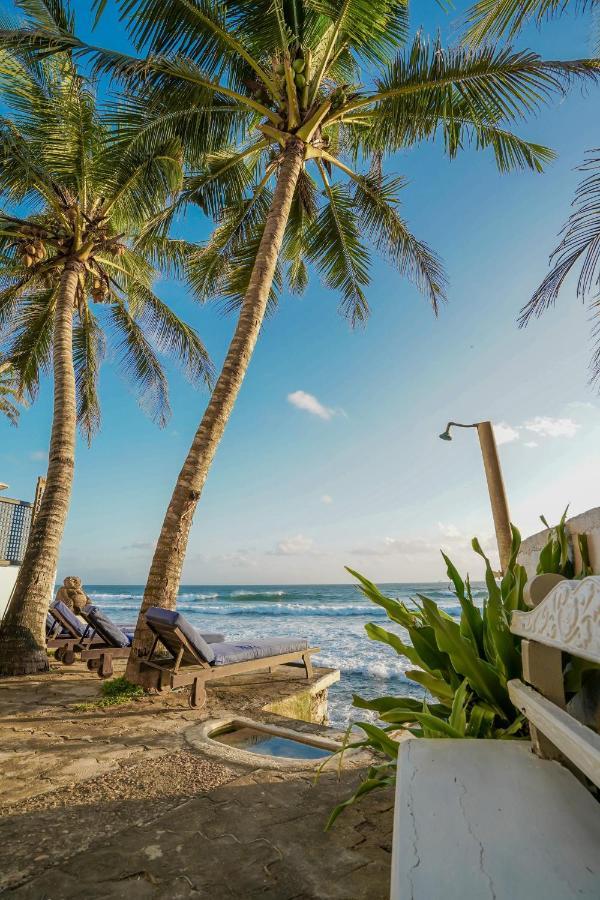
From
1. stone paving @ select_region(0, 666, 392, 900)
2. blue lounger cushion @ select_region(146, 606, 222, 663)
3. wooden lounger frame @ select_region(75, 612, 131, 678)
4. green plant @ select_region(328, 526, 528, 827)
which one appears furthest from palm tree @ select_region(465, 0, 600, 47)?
wooden lounger frame @ select_region(75, 612, 131, 678)

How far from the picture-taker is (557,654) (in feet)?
4.55

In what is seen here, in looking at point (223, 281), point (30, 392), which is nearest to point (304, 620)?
point (30, 392)

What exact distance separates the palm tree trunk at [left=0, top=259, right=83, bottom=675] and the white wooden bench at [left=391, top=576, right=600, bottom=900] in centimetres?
628

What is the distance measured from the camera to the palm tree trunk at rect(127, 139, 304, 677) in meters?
4.86

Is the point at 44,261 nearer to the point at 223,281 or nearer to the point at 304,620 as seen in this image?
the point at 223,281

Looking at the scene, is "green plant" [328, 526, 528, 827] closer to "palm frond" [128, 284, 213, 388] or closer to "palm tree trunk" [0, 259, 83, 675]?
"palm tree trunk" [0, 259, 83, 675]

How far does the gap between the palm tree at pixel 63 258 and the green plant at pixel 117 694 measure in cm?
222

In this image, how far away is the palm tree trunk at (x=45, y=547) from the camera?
19.8 feet

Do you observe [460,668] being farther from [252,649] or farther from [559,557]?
[252,649]

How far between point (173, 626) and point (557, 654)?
3.46 m

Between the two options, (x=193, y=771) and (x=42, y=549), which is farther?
(x=42, y=549)

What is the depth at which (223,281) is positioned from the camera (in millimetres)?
9000

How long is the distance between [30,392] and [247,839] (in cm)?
1122

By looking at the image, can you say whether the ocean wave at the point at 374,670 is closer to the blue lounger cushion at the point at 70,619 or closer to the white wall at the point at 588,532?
the blue lounger cushion at the point at 70,619
